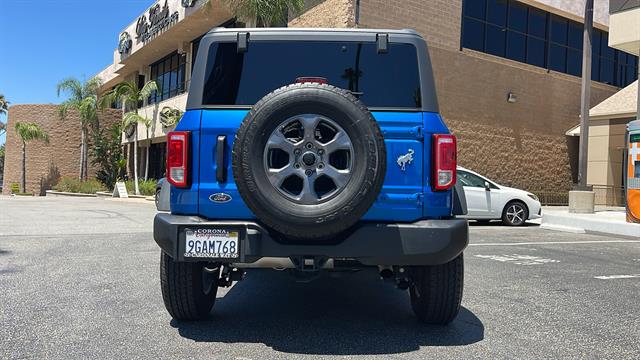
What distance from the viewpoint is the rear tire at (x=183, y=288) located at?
4.13 m

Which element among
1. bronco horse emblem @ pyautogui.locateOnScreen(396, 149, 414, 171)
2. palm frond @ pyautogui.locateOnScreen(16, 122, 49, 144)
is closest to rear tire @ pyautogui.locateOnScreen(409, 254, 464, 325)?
bronco horse emblem @ pyautogui.locateOnScreen(396, 149, 414, 171)

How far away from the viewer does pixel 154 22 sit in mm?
30812

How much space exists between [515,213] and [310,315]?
11.0 m

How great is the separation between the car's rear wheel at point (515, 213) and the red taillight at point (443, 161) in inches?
439

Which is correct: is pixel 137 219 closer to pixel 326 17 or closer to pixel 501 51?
pixel 326 17

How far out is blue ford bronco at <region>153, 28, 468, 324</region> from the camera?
355 cm

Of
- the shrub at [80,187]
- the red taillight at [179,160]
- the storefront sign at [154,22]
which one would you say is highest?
the storefront sign at [154,22]

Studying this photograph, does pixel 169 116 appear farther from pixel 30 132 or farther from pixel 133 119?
pixel 30 132

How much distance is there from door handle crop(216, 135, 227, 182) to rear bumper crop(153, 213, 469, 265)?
34 cm

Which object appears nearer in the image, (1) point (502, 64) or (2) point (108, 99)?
(1) point (502, 64)

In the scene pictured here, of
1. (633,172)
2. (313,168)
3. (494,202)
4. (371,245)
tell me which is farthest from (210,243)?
(633,172)

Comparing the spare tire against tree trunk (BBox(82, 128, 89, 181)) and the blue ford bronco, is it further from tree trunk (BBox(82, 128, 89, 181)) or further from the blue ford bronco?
tree trunk (BBox(82, 128, 89, 181))

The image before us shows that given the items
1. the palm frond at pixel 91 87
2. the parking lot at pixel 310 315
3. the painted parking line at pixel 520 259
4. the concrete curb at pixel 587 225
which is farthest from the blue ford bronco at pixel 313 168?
the palm frond at pixel 91 87

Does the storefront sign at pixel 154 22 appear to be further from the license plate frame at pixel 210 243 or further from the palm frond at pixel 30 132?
the license plate frame at pixel 210 243
